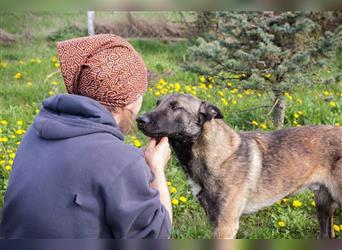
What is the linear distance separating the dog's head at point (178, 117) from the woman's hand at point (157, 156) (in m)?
0.73

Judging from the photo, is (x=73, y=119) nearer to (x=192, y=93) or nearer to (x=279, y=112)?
(x=279, y=112)

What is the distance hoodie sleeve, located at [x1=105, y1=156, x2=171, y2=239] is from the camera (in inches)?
68.6

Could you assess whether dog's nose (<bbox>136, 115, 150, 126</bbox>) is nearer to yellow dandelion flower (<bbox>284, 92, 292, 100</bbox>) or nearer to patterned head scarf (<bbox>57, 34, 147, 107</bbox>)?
patterned head scarf (<bbox>57, 34, 147, 107</bbox>)

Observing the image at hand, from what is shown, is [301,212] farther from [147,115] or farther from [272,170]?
[147,115]

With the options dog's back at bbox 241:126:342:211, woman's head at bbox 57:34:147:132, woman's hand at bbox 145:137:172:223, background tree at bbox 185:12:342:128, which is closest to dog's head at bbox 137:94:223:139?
dog's back at bbox 241:126:342:211

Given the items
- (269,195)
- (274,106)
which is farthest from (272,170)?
(274,106)

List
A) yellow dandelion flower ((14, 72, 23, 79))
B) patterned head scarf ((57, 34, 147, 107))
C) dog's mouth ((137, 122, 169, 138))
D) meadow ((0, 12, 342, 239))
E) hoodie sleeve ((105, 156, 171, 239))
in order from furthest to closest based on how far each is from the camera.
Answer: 1. yellow dandelion flower ((14, 72, 23, 79))
2. meadow ((0, 12, 342, 239))
3. dog's mouth ((137, 122, 169, 138))
4. patterned head scarf ((57, 34, 147, 107))
5. hoodie sleeve ((105, 156, 171, 239))

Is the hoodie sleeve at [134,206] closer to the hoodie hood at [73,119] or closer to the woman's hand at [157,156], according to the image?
the hoodie hood at [73,119]

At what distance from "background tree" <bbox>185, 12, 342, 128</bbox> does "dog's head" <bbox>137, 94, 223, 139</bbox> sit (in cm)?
156

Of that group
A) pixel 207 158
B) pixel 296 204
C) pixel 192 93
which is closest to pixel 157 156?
pixel 207 158

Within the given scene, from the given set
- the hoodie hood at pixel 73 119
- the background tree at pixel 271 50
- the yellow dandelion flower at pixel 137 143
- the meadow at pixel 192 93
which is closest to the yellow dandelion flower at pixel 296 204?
the meadow at pixel 192 93

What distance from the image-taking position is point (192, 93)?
6.19m

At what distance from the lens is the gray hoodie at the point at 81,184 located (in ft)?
5.75

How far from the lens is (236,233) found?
3.69 m
